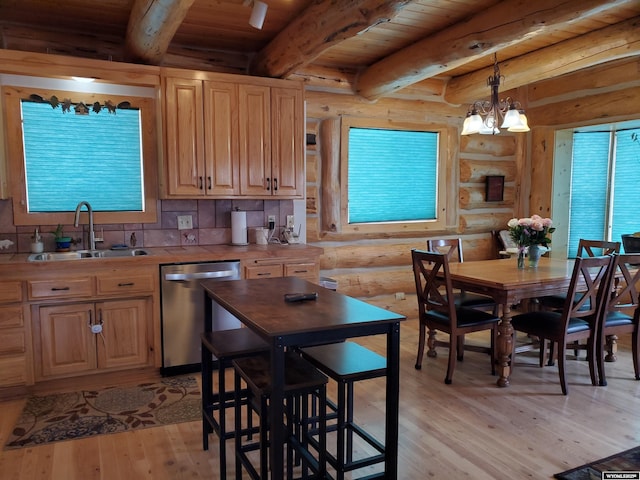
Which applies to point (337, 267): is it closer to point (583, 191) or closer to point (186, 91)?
point (186, 91)

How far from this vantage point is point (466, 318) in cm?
361

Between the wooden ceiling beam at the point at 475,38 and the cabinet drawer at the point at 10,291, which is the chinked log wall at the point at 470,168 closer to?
the wooden ceiling beam at the point at 475,38

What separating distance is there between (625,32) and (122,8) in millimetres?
3817

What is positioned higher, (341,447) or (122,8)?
(122,8)

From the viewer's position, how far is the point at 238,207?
441cm

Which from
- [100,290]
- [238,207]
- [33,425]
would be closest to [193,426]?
[33,425]

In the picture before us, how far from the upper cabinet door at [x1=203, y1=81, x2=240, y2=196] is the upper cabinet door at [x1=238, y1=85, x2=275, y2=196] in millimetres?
55

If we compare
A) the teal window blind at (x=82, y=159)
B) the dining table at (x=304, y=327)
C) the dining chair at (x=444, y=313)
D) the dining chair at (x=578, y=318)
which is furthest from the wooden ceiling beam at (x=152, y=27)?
the dining chair at (x=578, y=318)

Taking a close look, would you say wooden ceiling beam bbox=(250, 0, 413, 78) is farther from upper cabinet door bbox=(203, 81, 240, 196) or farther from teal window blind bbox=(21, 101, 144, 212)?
teal window blind bbox=(21, 101, 144, 212)

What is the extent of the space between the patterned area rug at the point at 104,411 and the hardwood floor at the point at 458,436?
3.4 inches

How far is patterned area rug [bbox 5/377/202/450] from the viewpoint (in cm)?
280

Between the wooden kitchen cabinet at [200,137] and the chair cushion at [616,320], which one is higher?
the wooden kitchen cabinet at [200,137]

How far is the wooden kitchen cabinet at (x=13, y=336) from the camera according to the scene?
3.16 m

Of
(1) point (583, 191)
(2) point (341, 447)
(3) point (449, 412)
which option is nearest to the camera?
(2) point (341, 447)
